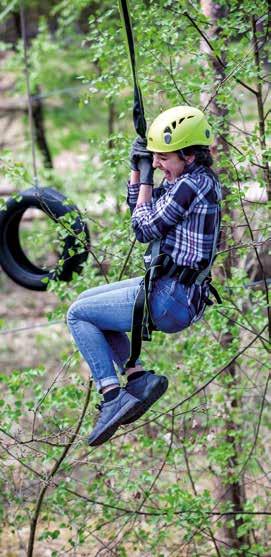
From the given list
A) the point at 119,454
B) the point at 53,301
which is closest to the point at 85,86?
the point at 53,301

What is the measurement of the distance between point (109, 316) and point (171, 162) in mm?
743

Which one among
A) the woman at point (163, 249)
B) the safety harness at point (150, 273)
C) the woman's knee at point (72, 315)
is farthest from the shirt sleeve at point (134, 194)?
the woman's knee at point (72, 315)

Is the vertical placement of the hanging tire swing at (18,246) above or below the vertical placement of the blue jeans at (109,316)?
above

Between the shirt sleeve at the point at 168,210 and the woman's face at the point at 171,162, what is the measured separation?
0.30 feet

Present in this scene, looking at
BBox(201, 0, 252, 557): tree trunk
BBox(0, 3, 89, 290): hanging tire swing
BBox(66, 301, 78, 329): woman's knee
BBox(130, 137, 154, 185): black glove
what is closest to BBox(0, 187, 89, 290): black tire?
BBox(0, 3, 89, 290): hanging tire swing

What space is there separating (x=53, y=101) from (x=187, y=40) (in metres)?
10.0

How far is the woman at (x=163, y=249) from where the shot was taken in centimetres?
384

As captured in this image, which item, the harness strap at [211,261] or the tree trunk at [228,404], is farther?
the tree trunk at [228,404]

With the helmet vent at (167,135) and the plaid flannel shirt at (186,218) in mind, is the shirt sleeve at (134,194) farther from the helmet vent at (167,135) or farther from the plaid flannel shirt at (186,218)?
the helmet vent at (167,135)

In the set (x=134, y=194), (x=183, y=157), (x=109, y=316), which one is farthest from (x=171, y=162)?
Result: (x=109, y=316)

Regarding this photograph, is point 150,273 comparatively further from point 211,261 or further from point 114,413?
point 114,413

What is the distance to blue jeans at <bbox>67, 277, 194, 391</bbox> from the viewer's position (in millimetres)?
3947

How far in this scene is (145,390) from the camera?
4.14 meters

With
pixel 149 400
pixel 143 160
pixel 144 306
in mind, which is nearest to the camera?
pixel 144 306
